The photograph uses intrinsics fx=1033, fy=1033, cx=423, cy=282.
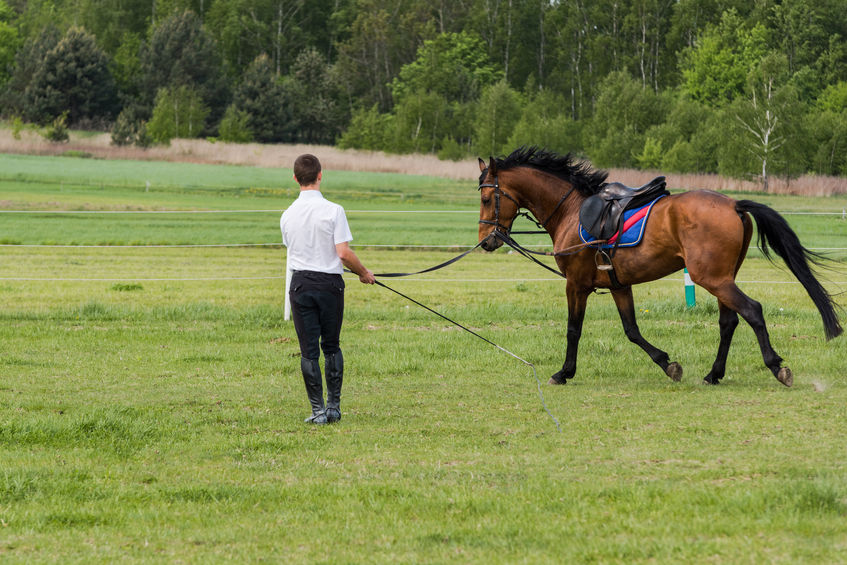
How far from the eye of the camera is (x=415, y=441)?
6984 mm

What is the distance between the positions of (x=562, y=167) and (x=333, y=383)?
3.60 m

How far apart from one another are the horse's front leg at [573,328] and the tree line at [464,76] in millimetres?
41538

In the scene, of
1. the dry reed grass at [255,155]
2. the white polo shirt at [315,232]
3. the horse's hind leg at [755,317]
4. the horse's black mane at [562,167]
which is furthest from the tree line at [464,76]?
the white polo shirt at [315,232]

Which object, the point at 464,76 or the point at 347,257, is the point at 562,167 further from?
the point at 464,76

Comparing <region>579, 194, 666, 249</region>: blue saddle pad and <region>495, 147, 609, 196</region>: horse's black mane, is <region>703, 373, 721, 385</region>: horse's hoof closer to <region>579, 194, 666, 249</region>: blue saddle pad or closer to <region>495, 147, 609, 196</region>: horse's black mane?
<region>579, 194, 666, 249</region>: blue saddle pad

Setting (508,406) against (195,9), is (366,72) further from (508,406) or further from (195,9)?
(508,406)

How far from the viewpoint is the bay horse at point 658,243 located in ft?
28.7

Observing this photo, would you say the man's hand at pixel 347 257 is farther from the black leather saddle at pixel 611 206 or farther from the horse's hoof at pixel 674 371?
the horse's hoof at pixel 674 371

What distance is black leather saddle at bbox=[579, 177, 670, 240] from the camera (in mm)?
9266

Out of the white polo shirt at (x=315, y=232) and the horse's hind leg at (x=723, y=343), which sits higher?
the white polo shirt at (x=315, y=232)

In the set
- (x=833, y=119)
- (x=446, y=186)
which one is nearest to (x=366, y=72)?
(x=446, y=186)

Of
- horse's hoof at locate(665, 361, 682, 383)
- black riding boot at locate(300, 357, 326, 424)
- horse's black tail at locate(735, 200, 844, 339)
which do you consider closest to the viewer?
black riding boot at locate(300, 357, 326, 424)

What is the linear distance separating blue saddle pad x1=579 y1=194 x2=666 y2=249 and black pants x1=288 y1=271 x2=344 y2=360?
287 cm

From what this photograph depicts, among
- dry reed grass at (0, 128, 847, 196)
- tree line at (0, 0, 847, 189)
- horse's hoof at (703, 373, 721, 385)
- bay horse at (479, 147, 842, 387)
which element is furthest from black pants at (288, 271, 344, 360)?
tree line at (0, 0, 847, 189)
